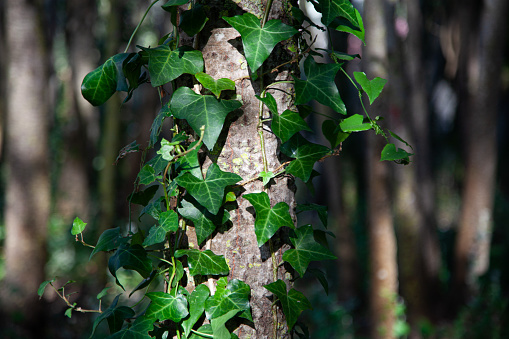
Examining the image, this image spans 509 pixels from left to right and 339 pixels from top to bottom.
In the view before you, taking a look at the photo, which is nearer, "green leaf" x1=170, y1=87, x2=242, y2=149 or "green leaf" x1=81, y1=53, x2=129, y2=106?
"green leaf" x1=170, y1=87, x2=242, y2=149

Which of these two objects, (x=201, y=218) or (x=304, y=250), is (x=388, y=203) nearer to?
(x=304, y=250)

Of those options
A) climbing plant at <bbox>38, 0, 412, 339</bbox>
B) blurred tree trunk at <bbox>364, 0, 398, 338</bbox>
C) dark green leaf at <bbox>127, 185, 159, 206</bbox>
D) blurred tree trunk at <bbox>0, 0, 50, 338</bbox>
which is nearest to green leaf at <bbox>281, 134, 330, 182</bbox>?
climbing plant at <bbox>38, 0, 412, 339</bbox>

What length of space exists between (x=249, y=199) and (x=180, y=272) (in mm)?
280

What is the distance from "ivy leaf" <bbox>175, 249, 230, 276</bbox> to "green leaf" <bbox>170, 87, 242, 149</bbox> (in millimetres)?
287

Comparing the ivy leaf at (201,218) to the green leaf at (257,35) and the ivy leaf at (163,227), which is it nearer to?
the ivy leaf at (163,227)

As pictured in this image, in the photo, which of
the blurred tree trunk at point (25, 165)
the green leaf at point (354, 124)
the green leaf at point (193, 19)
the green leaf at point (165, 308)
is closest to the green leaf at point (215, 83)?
the green leaf at point (193, 19)

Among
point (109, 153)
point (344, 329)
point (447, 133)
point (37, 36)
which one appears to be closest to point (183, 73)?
point (37, 36)

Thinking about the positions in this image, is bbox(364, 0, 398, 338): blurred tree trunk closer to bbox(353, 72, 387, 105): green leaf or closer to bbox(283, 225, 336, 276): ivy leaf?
bbox(353, 72, 387, 105): green leaf

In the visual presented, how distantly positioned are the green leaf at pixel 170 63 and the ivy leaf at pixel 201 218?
334 mm

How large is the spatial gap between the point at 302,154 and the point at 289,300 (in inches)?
15.8

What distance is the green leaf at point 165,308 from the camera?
117 centimetres

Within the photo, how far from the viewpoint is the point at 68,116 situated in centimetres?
1195

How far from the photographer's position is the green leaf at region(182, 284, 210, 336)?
3.85ft

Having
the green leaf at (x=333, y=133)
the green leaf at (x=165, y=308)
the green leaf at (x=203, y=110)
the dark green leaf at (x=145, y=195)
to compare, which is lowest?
the green leaf at (x=165, y=308)
